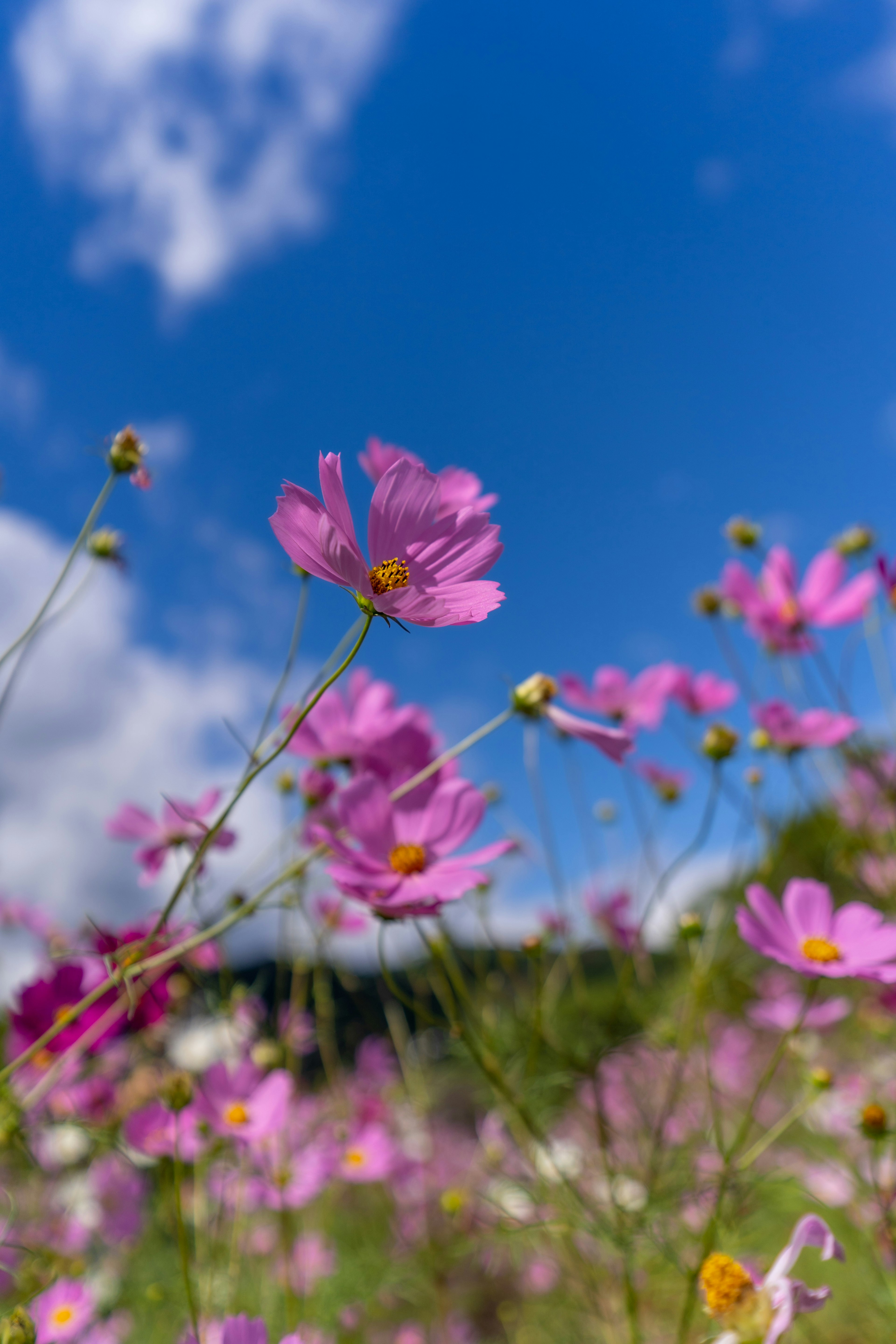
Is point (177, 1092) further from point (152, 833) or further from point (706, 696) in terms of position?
point (706, 696)

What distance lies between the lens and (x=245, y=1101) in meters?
0.91

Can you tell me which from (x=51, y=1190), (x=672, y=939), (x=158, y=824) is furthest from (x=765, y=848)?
(x=51, y=1190)

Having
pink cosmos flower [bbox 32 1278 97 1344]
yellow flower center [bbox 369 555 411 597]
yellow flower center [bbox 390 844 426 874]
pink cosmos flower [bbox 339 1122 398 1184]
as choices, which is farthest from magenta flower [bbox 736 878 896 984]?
pink cosmos flower [bbox 32 1278 97 1344]

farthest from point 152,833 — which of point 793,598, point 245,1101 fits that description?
point 793,598

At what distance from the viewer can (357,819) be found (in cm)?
60

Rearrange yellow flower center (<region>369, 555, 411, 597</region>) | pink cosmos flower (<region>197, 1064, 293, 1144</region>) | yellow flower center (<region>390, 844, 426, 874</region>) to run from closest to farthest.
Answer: yellow flower center (<region>369, 555, 411, 597</region>) → yellow flower center (<region>390, 844, 426, 874</region>) → pink cosmos flower (<region>197, 1064, 293, 1144</region>)

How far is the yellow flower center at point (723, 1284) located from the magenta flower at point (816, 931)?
22cm

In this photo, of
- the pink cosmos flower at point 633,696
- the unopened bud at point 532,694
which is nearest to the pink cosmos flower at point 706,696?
the pink cosmos flower at point 633,696

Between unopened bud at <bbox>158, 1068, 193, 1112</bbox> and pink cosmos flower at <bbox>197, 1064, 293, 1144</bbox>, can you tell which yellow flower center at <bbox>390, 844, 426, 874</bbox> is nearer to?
unopened bud at <bbox>158, 1068, 193, 1112</bbox>

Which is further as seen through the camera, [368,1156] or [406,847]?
[368,1156]

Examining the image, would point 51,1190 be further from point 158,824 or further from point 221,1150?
point 158,824

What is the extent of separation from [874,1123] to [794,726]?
18.6 inches

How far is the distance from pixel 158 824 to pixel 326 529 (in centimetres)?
61

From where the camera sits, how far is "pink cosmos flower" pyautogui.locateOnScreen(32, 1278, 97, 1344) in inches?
35.3
